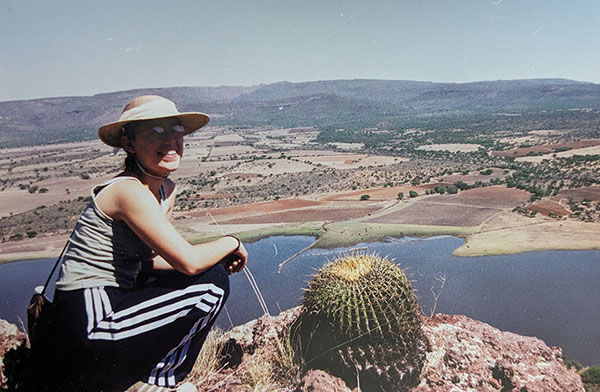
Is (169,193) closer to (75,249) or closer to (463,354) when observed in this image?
(75,249)

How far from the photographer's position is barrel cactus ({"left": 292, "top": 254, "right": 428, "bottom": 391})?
4.04m

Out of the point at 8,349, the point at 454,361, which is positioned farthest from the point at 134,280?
the point at 454,361

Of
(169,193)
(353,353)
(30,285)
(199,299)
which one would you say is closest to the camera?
(199,299)

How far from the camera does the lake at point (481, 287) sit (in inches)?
449

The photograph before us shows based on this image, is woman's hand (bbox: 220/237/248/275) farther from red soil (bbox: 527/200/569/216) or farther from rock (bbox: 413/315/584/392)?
red soil (bbox: 527/200/569/216)

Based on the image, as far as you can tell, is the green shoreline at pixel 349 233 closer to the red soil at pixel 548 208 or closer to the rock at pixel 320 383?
the red soil at pixel 548 208

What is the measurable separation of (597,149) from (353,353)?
158 feet

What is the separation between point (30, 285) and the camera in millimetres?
16141

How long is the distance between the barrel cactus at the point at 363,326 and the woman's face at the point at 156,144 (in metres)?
2.15

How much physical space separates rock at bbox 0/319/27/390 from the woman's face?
1.65 meters

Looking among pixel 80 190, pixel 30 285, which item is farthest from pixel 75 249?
pixel 80 190

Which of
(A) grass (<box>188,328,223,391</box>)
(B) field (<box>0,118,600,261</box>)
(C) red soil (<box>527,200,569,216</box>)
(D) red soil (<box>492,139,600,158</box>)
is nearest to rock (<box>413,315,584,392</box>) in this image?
(A) grass (<box>188,328,223,391</box>)

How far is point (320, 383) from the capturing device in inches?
146

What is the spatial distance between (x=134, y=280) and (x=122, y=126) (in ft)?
3.20
